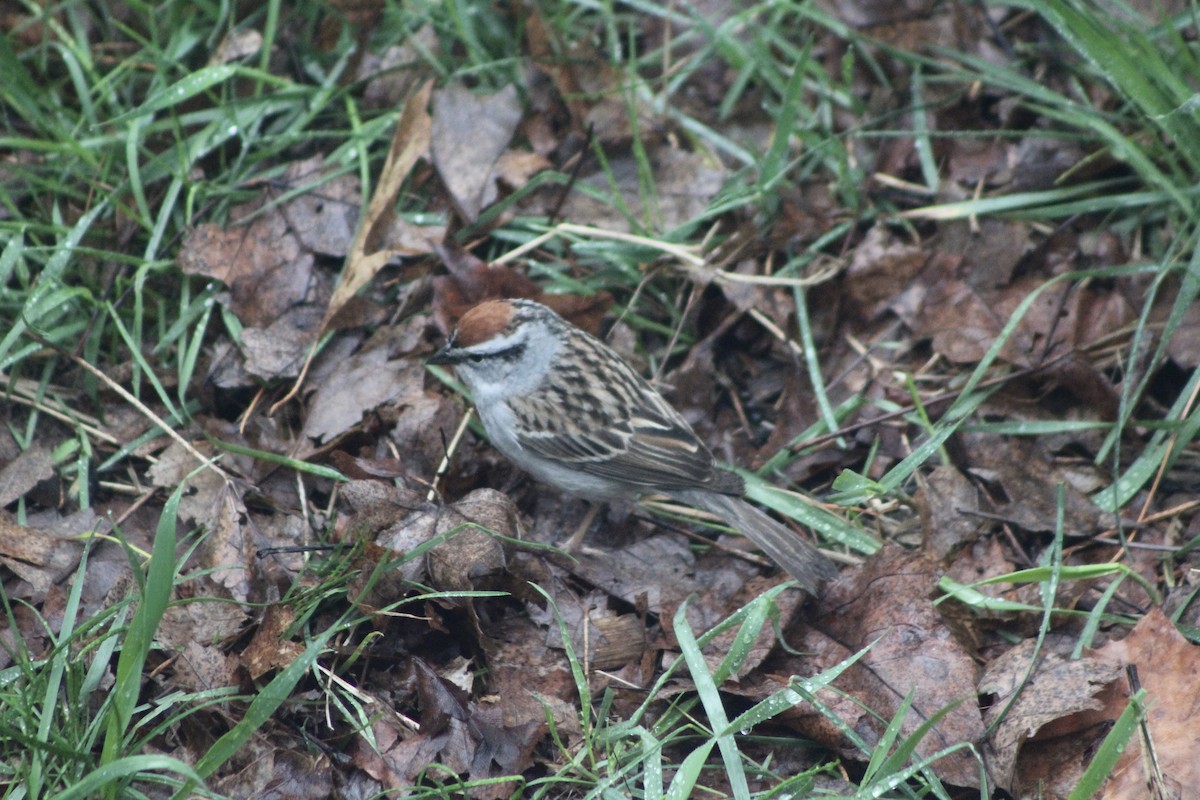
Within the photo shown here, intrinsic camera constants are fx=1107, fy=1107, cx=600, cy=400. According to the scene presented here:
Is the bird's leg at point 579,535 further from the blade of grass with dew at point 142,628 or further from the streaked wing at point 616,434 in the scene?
the blade of grass with dew at point 142,628

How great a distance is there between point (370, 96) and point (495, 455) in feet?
7.21

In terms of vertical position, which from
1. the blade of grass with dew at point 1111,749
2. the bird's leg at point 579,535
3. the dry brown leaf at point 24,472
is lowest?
the bird's leg at point 579,535

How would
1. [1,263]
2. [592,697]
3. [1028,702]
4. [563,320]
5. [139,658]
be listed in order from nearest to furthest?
[139,658]
[1028,702]
[592,697]
[1,263]
[563,320]

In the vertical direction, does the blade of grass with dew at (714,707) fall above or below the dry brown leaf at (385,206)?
below

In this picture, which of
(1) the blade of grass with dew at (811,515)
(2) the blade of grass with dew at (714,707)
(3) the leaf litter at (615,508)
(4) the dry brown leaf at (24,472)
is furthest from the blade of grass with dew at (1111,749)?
(4) the dry brown leaf at (24,472)

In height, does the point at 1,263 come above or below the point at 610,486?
above

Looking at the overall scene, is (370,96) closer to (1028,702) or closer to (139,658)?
(139,658)

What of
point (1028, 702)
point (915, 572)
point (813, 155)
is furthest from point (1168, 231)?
point (1028, 702)

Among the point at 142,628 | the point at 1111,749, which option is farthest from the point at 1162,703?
the point at 142,628

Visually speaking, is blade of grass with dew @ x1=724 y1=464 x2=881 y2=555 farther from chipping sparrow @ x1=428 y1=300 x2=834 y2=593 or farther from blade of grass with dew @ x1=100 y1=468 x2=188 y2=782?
blade of grass with dew @ x1=100 y1=468 x2=188 y2=782

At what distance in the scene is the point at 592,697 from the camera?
4332mm

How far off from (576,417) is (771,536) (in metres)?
1.08

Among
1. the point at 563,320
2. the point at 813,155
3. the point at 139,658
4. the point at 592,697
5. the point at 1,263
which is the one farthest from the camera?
the point at 813,155

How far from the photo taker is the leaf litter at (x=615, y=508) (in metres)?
4.09
